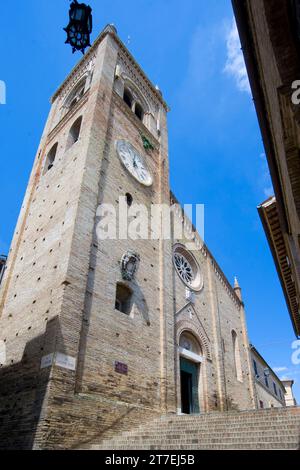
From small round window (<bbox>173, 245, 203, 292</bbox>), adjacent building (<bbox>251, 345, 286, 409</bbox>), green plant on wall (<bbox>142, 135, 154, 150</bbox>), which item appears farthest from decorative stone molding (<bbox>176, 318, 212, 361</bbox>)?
green plant on wall (<bbox>142, 135, 154, 150</bbox>)

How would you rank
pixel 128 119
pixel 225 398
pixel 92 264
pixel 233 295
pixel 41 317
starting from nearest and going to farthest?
pixel 41 317
pixel 92 264
pixel 225 398
pixel 128 119
pixel 233 295

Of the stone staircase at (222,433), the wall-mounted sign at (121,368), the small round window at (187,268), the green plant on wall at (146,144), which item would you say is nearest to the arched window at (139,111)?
the green plant on wall at (146,144)

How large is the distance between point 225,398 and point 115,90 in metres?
14.6

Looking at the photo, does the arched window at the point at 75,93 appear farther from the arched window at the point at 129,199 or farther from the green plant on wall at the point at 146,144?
the arched window at the point at 129,199

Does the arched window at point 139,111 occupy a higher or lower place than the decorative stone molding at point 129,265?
higher

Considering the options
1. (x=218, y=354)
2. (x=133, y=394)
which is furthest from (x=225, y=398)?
(x=133, y=394)

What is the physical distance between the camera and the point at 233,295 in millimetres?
20375

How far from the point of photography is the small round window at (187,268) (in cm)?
1584

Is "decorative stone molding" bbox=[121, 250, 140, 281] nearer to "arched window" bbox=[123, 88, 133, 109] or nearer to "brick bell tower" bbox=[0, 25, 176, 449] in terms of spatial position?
"brick bell tower" bbox=[0, 25, 176, 449]

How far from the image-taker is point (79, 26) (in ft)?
13.2

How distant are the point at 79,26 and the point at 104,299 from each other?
735cm

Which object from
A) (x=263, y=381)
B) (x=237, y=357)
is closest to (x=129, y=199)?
(x=237, y=357)

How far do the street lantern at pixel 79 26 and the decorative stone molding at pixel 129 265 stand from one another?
775 cm

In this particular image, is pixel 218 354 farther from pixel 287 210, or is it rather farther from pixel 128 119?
pixel 128 119
